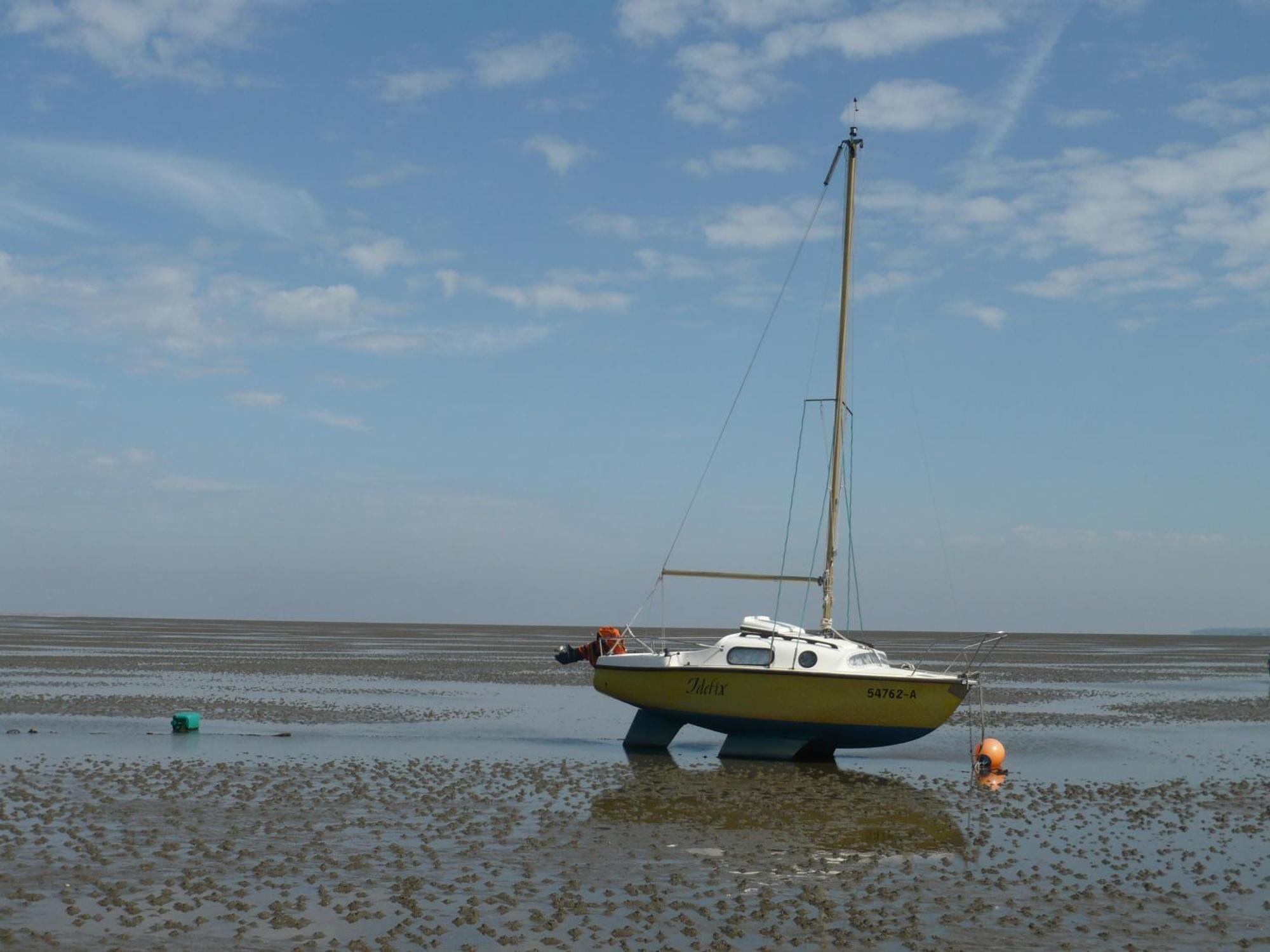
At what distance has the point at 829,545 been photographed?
92.1 feet

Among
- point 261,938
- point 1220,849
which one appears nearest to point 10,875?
point 261,938

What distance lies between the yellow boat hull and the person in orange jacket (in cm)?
206

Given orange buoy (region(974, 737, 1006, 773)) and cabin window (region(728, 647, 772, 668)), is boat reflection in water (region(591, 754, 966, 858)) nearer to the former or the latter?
orange buoy (region(974, 737, 1006, 773))

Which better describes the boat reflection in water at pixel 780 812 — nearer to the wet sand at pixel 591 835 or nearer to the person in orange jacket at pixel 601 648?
the wet sand at pixel 591 835

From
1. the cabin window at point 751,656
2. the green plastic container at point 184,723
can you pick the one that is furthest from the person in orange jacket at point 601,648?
the green plastic container at point 184,723

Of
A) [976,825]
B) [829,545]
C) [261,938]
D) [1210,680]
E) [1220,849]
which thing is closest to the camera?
[261,938]

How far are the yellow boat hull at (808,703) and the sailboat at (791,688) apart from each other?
0.02 meters

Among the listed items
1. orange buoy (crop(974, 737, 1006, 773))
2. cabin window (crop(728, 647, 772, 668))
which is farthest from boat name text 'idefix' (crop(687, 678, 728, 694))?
orange buoy (crop(974, 737, 1006, 773))

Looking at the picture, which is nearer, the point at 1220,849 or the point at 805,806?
the point at 1220,849

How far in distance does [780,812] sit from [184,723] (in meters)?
15.8

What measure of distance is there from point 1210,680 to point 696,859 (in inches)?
2047

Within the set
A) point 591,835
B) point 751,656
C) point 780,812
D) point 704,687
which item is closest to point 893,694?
point 751,656

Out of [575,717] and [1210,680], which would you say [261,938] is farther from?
[1210,680]

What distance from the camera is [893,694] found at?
84.7 feet
